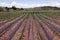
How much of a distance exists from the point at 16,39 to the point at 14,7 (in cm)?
14173

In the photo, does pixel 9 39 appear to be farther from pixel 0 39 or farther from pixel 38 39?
pixel 38 39

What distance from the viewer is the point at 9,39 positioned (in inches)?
669

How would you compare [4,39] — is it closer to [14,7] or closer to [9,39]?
[9,39]

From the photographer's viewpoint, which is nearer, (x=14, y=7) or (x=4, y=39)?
(x=4, y=39)

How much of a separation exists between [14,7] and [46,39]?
142m

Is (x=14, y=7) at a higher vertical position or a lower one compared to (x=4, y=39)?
lower

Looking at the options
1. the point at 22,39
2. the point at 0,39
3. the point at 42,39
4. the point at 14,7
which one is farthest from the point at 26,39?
the point at 14,7

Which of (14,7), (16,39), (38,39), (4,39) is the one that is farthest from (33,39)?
(14,7)

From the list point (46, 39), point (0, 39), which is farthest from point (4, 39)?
point (46, 39)

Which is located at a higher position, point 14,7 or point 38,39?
point 38,39

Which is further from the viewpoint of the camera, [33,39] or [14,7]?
[14,7]

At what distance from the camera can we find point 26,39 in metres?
16.6

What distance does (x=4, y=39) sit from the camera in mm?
17016

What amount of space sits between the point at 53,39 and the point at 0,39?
5011 millimetres
